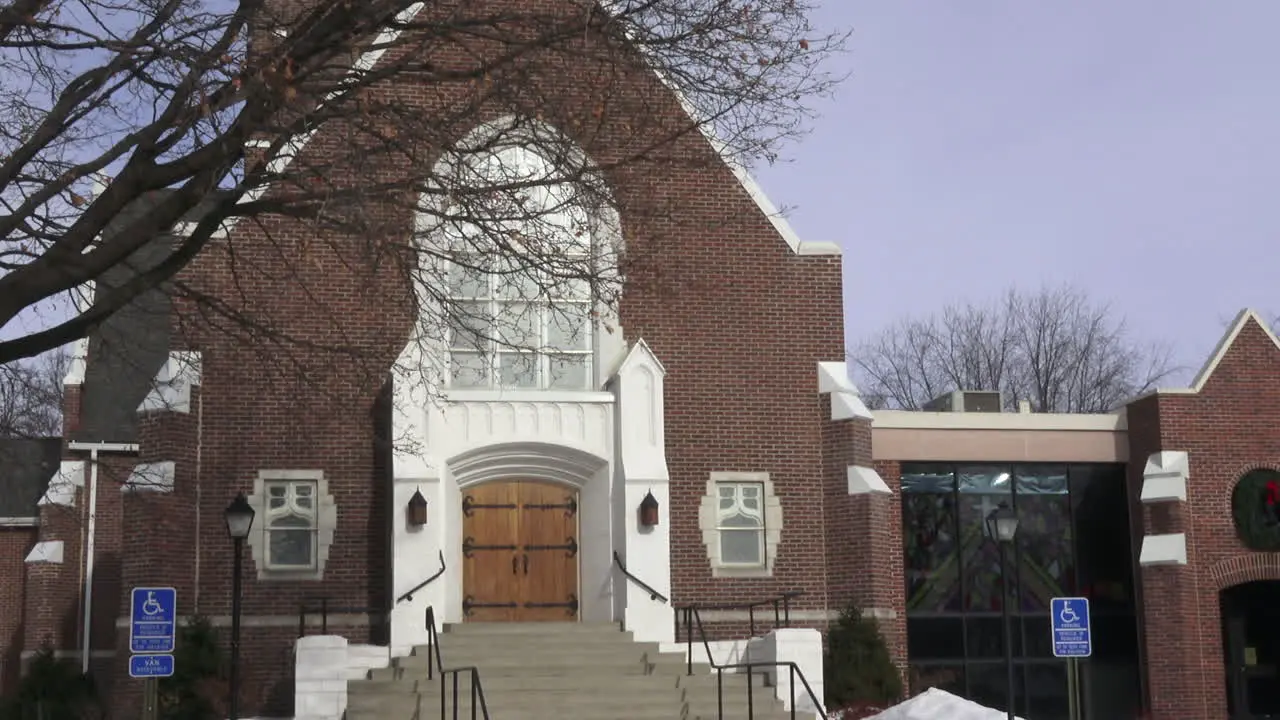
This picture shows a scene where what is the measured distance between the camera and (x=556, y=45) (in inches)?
480

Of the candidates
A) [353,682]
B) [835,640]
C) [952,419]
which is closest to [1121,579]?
[952,419]

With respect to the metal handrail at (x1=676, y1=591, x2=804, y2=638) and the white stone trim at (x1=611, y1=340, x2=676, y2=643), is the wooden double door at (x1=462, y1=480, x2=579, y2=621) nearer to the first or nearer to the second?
the white stone trim at (x1=611, y1=340, x2=676, y2=643)

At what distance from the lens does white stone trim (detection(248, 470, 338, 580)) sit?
21.4 meters

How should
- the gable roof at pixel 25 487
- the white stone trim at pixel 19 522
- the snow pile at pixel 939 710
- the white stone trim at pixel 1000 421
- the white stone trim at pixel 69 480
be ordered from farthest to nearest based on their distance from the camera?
the gable roof at pixel 25 487
the white stone trim at pixel 19 522
the white stone trim at pixel 69 480
the white stone trim at pixel 1000 421
the snow pile at pixel 939 710

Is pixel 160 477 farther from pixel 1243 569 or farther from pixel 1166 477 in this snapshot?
pixel 1243 569

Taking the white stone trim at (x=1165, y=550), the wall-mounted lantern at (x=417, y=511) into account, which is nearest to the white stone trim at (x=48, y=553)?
the wall-mounted lantern at (x=417, y=511)

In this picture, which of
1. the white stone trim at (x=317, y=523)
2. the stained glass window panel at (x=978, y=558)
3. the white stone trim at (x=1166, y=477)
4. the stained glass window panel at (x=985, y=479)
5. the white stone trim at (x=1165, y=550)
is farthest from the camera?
the stained glass window panel at (x=985, y=479)

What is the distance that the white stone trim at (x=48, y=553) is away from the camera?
28547mm

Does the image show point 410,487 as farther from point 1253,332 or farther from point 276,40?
point 1253,332

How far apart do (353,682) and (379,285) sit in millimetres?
5428

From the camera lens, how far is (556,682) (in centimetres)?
1889

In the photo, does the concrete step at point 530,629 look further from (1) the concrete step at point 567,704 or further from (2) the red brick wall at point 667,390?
(1) the concrete step at point 567,704

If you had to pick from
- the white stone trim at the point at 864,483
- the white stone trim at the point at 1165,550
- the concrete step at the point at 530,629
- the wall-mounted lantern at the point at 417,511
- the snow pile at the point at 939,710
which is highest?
the white stone trim at the point at 864,483

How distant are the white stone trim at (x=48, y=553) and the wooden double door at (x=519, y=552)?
10.4m
